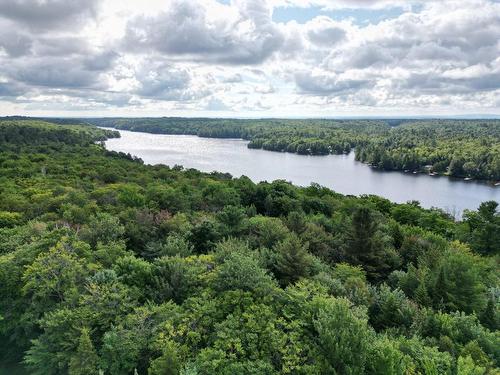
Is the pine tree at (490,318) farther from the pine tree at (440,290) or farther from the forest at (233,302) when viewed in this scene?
the pine tree at (440,290)

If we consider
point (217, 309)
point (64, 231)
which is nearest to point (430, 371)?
point (217, 309)

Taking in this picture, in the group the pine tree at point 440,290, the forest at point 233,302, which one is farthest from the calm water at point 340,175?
the pine tree at point 440,290

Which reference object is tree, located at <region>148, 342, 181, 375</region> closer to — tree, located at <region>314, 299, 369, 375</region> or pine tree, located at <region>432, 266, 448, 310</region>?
tree, located at <region>314, 299, 369, 375</region>

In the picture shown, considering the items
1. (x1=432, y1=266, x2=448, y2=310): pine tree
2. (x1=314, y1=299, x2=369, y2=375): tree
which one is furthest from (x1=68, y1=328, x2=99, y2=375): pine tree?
(x1=432, y1=266, x2=448, y2=310): pine tree

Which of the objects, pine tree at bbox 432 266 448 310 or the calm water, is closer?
pine tree at bbox 432 266 448 310

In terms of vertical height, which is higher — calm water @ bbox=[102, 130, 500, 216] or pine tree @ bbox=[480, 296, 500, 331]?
pine tree @ bbox=[480, 296, 500, 331]

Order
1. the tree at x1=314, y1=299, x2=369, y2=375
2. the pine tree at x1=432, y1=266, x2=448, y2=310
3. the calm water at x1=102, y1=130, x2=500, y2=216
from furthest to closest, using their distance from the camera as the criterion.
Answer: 1. the calm water at x1=102, y1=130, x2=500, y2=216
2. the pine tree at x1=432, y1=266, x2=448, y2=310
3. the tree at x1=314, y1=299, x2=369, y2=375
